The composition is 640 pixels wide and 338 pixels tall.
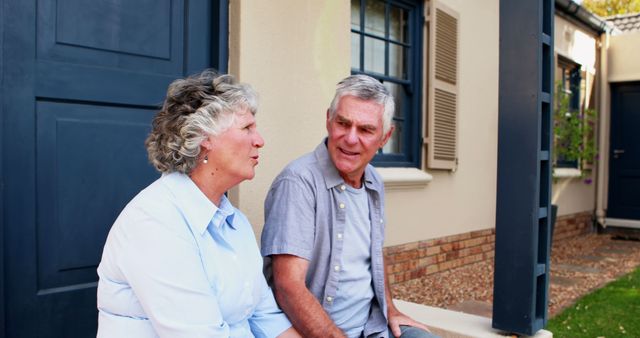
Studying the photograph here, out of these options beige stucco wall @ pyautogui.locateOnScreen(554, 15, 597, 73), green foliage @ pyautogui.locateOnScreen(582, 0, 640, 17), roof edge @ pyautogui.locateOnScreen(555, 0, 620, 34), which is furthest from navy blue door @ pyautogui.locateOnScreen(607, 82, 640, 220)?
green foliage @ pyautogui.locateOnScreen(582, 0, 640, 17)

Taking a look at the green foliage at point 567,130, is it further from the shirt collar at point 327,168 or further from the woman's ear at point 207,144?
the woman's ear at point 207,144

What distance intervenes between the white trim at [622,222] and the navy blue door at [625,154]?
0.09 meters

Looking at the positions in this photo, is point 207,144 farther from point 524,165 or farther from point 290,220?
point 524,165

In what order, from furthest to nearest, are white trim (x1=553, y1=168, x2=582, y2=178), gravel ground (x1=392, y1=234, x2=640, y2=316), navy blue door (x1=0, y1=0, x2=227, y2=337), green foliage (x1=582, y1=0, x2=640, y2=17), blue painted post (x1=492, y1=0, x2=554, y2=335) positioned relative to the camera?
1. green foliage (x1=582, y1=0, x2=640, y2=17)
2. white trim (x1=553, y1=168, x2=582, y2=178)
3. gravel ground (x1=392, y1=234, x2=640, y2=316)
4. blue painted post (x1=492, y1=0, x2=554, y2=335)
5. navy blue door (x1=0, y1=0, x2=227, y2=337)

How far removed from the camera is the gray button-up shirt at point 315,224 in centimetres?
200

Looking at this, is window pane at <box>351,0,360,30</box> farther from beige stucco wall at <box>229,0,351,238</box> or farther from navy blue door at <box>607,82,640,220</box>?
navy blue door at <box>607,82,640,220</box>

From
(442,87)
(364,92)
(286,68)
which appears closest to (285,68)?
(286,68)

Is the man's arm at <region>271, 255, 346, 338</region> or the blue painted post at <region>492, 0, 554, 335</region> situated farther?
the blue painted post at <region>492, 0, 554, 335</region>

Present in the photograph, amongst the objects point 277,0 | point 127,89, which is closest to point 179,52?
point 127,89

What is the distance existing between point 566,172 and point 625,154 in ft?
6.16

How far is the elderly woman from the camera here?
4.73ft

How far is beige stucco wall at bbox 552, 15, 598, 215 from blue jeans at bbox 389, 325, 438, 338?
20.9 ft

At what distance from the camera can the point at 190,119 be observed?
1665 mm

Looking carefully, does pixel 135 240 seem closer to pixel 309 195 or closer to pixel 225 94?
pixel 225 94
